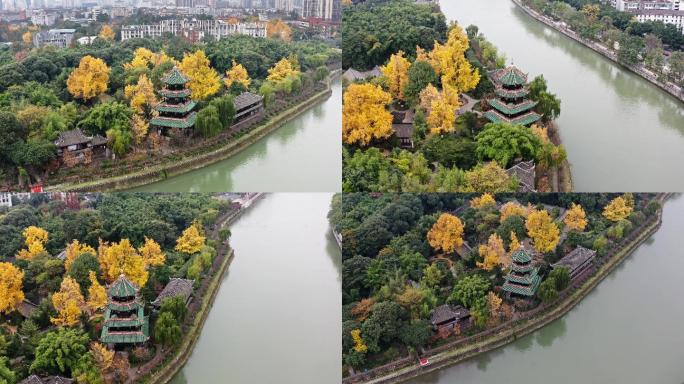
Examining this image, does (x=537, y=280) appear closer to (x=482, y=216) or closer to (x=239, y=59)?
(x=482, y=216)

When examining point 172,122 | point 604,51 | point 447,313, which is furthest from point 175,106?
point 604,51

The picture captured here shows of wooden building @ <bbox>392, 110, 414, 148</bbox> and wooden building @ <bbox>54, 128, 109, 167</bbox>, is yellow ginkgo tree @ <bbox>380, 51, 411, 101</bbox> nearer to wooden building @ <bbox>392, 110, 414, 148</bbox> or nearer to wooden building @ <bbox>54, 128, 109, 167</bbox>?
wooden building @ <bbox>392, 110, 414, 148</bbox>

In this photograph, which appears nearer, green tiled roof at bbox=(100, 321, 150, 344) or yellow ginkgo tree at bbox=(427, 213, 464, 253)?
green tiled roof at bbox=(100, 321, 150, 344)

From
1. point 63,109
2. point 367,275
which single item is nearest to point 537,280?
point 367,275

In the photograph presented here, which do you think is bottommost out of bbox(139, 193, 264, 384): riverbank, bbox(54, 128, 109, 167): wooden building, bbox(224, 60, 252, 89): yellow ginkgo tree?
bbox(139, 193, 264, 384): riverbank

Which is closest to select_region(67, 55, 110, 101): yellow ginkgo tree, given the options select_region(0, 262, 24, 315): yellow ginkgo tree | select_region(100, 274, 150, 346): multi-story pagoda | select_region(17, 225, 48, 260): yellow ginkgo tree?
select_region(17, 225, 48, 260): yellow ginkgo tree

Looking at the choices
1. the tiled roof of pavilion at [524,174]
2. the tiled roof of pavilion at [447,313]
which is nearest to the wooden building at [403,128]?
the tiled roof of pavilion at [524,174]

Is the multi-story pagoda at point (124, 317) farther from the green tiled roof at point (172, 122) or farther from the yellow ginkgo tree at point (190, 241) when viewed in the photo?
the green tiled roof at point (172, 122)
